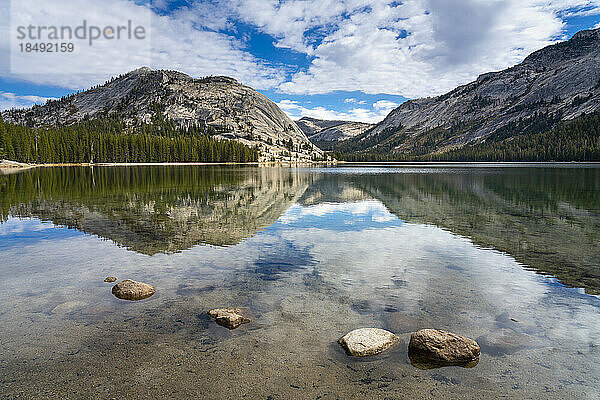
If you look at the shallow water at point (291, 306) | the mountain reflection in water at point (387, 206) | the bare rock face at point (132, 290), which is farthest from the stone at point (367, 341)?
the mountain reflection in water at point (387, 206)

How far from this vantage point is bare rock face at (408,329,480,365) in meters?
8.95

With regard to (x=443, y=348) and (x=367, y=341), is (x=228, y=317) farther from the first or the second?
(x=443, y=348)

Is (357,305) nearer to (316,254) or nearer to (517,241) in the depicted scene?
(316,254)

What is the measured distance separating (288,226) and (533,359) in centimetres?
1966

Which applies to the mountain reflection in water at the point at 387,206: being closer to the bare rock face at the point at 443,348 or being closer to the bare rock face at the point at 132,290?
the bare rock face at the point at 132,290

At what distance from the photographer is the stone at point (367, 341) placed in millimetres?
9211

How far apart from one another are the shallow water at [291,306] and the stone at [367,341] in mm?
310

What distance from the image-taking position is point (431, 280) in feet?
49.9

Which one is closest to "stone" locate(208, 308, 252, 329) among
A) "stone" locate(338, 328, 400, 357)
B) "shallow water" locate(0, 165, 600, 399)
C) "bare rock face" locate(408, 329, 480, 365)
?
"shallow water" locate(0, 165, 600, 399)

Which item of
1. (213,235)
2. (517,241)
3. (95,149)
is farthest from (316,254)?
(95,149)

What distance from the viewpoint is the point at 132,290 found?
13.1 meters

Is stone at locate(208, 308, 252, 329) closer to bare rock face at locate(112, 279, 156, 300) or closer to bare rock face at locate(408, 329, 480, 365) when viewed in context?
bare rock face at locate(112, 279, 156, 300)

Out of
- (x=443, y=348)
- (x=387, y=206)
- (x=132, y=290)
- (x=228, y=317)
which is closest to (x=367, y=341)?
(x=443, y=348)

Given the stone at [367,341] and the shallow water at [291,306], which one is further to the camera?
the stone at [367,341]
